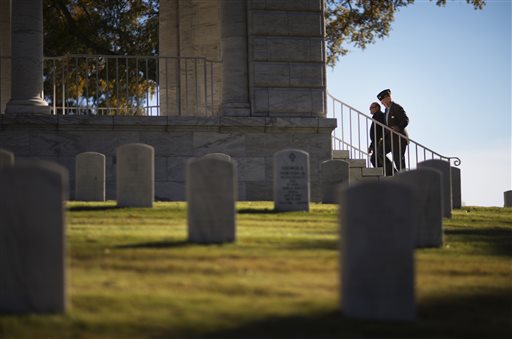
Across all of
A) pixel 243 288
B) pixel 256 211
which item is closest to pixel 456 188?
pixel 256 211

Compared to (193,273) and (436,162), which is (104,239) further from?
(436,162)

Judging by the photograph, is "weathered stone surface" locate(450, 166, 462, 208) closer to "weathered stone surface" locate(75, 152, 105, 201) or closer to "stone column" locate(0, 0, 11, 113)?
"weathered stone surface" locate(75, 152, 105, 201)

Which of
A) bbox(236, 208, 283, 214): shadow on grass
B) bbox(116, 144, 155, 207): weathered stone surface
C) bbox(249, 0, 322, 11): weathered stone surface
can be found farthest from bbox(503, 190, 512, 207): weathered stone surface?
bbox(116, 144, 155, 207): weathered stone surface

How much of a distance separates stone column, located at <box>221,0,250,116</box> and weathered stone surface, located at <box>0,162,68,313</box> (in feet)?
37.7

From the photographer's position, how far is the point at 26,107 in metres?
16.5

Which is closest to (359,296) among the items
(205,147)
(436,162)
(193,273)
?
(193,273)

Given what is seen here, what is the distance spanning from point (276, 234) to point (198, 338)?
4209 millimetres

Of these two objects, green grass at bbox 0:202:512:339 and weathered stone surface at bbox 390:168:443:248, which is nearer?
green grass at bbox 0:202:512:339

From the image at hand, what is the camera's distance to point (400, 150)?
1792cm

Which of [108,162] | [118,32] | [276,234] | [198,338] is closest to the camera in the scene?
[198,338]

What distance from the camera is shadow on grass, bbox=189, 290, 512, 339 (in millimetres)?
5652

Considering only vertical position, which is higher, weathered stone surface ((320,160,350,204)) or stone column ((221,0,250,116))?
stone column ((221,0,250,116))

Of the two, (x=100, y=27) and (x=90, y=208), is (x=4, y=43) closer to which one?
(x=100, y=27)

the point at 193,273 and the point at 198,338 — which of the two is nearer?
the point at 198,338
